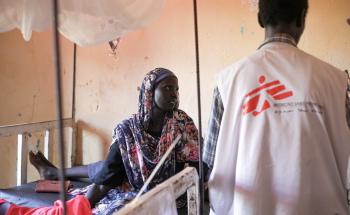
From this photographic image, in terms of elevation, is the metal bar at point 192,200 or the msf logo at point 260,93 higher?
the msf logo at point 260,93

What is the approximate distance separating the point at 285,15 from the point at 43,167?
76.7 inches

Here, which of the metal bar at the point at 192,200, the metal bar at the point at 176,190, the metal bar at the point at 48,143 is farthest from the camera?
the metal bar at the point at 48,143

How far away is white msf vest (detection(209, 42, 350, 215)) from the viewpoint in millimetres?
853

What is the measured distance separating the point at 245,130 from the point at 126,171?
0.98 meters

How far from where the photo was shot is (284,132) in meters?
0.86

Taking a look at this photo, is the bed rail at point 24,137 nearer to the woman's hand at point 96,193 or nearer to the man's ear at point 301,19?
the woman's hand at point 96,193

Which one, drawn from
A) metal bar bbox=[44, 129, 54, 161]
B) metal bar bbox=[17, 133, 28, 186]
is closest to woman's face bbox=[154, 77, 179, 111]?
metal bar bbox=[17, 133, 28, 186]

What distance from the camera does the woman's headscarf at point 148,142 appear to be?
1720 millimetres

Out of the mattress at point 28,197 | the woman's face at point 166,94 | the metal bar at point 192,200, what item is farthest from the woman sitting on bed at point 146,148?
the metal bar at point 192,200

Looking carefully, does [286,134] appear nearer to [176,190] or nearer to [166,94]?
[176,190]

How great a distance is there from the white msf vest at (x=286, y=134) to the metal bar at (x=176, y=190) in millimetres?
109

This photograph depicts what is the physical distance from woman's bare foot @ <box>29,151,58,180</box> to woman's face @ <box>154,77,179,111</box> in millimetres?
986

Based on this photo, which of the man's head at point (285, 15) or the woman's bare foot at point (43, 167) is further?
the woman's bare foot at point (43, 167)

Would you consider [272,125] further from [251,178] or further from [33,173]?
[33,173]
